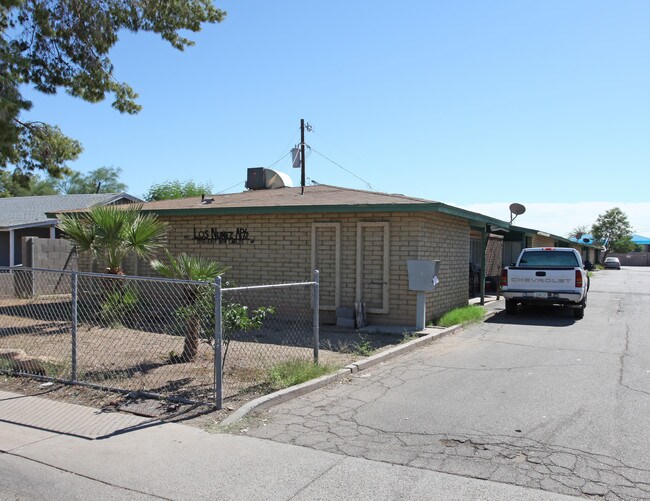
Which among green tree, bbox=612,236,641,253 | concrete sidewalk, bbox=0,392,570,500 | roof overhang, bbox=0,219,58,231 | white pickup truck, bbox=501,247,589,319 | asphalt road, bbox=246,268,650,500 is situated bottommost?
concrete sidewalk, bbox=0,392,570,500

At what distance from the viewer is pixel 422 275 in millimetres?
11055

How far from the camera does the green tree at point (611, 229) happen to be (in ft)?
248

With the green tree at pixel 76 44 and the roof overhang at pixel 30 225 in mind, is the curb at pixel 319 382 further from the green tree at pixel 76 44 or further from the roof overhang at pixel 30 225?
the roof overhang at pixel 30 225

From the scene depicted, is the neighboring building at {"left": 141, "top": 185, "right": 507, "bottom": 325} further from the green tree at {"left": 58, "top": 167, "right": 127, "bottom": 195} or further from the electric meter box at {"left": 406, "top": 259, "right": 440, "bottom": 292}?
the green tree at {"left": 58, "top": 167, "right": 127, "bottom": 195}

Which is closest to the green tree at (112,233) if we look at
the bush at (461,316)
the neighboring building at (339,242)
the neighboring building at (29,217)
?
the neighboring building at (339,242)

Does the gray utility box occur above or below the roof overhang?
below

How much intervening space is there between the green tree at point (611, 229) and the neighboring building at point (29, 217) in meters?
67.1

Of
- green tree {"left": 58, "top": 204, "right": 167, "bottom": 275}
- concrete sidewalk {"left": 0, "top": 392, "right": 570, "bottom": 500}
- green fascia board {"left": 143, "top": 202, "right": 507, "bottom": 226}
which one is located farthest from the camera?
green tree {"left": 58, "top": 204, "right": 167, "bottom": 275}

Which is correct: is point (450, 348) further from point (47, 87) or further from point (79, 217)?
point (47, 87)

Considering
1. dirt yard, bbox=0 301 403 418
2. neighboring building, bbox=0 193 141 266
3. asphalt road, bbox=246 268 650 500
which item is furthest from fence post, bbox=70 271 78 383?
neighboring building, bbox=0 193 141 266

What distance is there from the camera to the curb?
19.3ft

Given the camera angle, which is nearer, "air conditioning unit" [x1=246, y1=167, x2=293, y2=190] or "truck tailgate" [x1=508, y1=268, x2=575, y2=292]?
"truck tailgate" [x1=508, y1=268, x2=575, y2=292]

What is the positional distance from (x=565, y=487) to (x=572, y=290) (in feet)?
34.4

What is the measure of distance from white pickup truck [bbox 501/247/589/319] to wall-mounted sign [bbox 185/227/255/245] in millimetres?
6759
